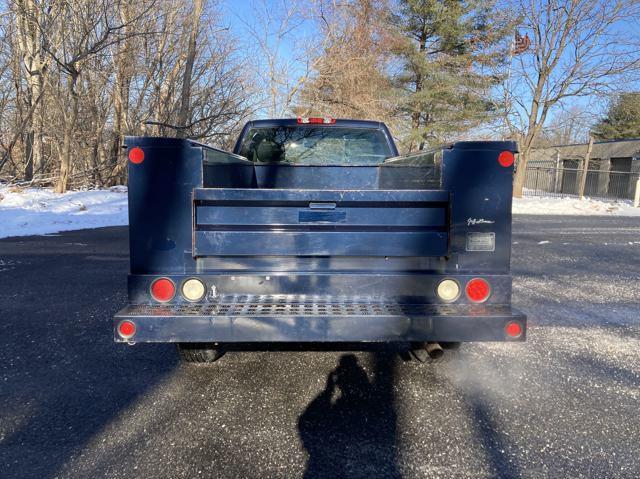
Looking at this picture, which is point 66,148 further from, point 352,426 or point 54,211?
point 352,426

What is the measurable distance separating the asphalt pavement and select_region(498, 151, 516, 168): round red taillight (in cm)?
160

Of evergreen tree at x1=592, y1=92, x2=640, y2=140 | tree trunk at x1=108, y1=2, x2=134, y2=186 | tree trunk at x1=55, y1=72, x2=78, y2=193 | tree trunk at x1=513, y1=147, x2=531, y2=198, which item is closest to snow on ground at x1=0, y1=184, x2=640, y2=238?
tree trunk at x1=55, y1=72, x2=78, y2=193

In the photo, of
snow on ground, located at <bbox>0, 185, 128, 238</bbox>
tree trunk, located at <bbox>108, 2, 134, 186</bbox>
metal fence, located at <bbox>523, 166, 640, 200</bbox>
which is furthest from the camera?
metal fence, located at <bbox>523, 166, 640, 200</bbox>

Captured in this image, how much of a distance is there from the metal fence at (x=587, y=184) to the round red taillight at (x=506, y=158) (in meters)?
35.1

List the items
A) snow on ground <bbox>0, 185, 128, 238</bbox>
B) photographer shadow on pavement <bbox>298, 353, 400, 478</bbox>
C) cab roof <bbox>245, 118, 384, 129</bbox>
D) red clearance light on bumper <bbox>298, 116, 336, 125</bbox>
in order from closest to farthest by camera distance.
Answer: photographer shadow on pavement <bbox>298, 353, 400, 478</bbox> < red clearance light on bumper <bbox>298, 116, 336, 125</bbox> < cab roof <bbox>245, 118, 384, 129</bbox> < snow on ground <bbox>0, 185, 128, 238</bbox>

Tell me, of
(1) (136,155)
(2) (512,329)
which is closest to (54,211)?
(1) (136,155)

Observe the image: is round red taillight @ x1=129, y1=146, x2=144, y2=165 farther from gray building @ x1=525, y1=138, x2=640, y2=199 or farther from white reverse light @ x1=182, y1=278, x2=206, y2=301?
gray building @ x1=525, y1=138, x2=640, y2=199

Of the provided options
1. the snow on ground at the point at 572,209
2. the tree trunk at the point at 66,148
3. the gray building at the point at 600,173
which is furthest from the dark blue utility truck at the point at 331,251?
the gray building at the point at 600,173

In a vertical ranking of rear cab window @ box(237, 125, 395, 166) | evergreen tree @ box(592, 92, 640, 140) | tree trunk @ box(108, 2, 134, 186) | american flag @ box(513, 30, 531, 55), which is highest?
american flag @ box(513, 30, 531, 55)

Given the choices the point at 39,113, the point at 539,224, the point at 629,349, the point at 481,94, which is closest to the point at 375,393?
the point at 629,349

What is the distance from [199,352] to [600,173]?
138 feet

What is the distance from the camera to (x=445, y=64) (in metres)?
26.0

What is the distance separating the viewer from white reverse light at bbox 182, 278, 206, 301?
118 inches

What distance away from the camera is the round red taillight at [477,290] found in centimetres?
301
